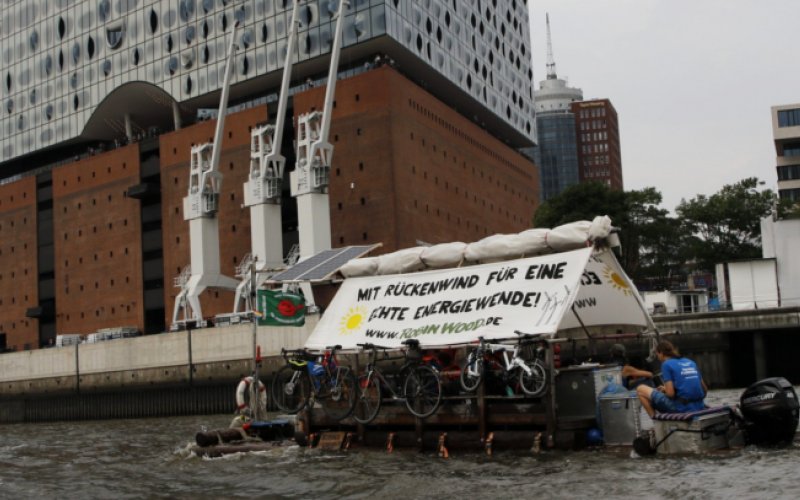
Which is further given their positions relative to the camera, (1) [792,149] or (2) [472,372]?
(1) [792,149]

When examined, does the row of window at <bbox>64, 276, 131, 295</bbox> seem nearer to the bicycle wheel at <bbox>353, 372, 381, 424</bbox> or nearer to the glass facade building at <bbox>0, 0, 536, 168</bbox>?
the glass facade building at <bbox>0, 0, 536, 168</bbox>

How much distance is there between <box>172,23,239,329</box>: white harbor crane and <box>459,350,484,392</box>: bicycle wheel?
48.7 meters

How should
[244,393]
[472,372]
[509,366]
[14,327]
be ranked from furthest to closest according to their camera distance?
1. [14,327]
2. [244,393]
3. [472,372]
4. [509,366]

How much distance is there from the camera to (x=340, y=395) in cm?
2169

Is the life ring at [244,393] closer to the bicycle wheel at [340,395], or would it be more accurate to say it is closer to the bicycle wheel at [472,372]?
the bicycle wheel at [340,395]

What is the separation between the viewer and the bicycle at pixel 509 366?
722 inches

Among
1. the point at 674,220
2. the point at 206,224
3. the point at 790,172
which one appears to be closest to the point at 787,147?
the point at 790,172

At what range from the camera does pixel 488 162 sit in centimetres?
8031

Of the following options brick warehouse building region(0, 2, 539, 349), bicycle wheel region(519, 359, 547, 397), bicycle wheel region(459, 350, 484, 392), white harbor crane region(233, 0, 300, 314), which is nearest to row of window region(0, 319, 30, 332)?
brick warehouse building region(0, 2, 539, 349)

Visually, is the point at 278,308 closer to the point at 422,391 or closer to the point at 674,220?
the point at 422,391

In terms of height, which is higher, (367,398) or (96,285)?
(96,285)

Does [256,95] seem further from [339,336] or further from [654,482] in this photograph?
[654,482]

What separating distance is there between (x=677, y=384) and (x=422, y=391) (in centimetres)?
555

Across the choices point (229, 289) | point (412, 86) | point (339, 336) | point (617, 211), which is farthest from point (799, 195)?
point (339, 336)
